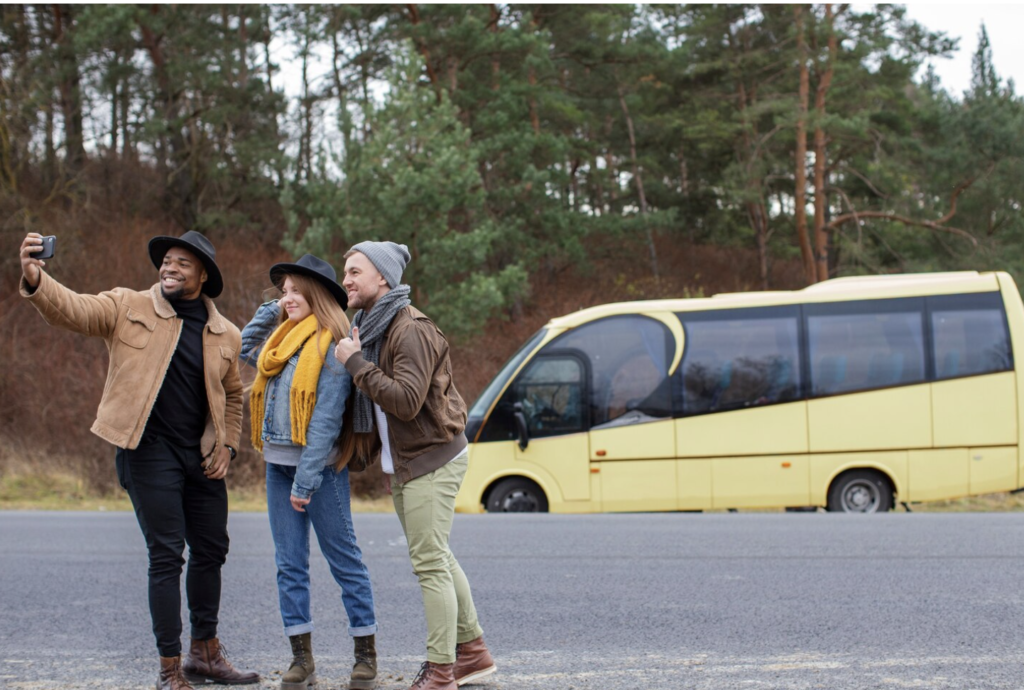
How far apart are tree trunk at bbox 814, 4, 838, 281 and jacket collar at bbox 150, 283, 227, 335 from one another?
24.1 metres

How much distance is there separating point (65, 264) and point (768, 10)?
20.6 m

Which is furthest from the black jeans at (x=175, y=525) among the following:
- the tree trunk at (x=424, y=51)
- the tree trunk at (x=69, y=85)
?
the tree trunk at (x=69, y=85)

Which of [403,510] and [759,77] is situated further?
[759,77]

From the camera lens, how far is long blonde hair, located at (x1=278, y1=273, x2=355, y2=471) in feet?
14.0

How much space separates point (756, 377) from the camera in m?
12.4

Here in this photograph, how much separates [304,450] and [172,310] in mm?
870

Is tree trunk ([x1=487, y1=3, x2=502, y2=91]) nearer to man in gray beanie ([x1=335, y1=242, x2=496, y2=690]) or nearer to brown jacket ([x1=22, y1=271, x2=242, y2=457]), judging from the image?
brown jacket ([x1=22, y1=271, x2=242, y2=457])

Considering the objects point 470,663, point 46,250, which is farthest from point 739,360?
point 46,250

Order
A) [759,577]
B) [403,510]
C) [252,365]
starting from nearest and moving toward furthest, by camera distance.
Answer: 1. [403,510]
2. [252,365]
3. [759,577]

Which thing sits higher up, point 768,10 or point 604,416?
point 768,10

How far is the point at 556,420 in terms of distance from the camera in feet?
40.2

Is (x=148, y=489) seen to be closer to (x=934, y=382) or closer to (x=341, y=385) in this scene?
(x=341, y=385)

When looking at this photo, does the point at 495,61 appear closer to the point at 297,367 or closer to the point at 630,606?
the point at 630,606

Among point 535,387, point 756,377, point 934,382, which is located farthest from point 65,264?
point 934,382
